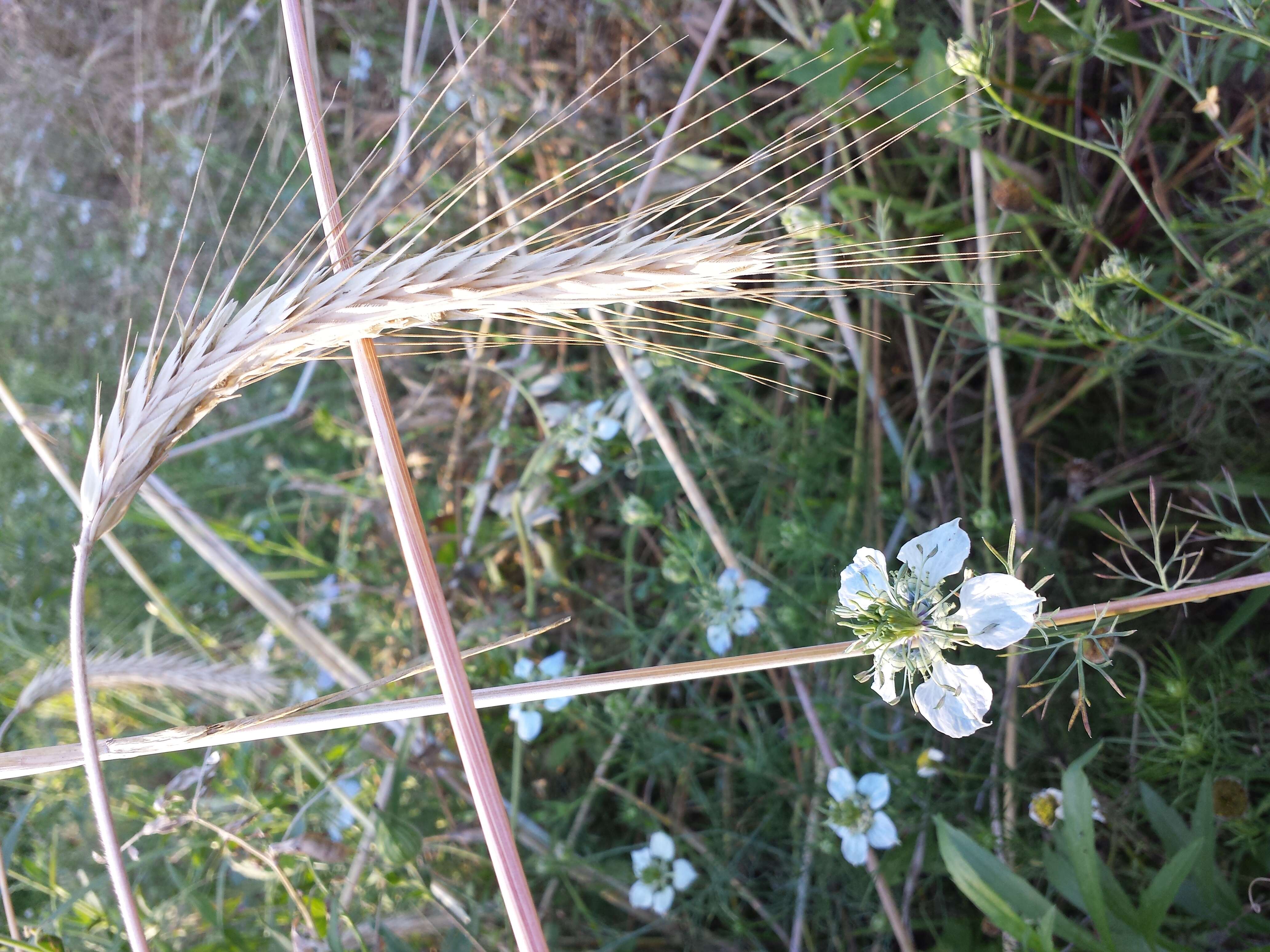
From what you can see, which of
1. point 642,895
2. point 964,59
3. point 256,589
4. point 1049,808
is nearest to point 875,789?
point 1049,808

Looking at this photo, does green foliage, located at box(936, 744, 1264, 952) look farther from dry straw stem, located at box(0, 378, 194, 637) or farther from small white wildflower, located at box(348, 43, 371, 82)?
small white wildflower, located at box(348, 43, 371, 82)

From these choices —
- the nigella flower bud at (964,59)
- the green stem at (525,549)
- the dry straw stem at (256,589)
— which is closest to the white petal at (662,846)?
the green stem at (525,549)

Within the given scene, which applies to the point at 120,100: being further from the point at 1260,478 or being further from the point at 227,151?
the point at 1260,478

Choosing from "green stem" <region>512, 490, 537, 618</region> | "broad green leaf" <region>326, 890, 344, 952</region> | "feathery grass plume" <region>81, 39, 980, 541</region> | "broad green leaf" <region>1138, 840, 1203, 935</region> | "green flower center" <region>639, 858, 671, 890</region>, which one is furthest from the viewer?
"green stem" <region>512, 490, 537, 618</region>

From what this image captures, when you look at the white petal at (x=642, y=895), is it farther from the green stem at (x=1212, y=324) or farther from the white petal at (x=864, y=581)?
the green stem at (x=1212, y=324)

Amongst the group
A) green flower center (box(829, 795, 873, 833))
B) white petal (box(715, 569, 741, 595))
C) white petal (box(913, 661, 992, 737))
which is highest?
white petal (box(913, 661, 992, 737))

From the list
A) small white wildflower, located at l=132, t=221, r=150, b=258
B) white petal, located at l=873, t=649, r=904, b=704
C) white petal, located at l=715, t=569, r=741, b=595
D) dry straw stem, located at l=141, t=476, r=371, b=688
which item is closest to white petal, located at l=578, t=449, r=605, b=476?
white petal, located at l=715, t=569, r=741, b=595

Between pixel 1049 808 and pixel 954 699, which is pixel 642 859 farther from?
pixel 954 699
